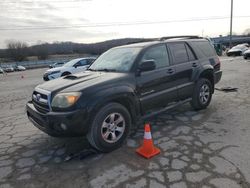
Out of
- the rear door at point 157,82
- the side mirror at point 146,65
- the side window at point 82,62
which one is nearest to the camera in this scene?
the side mirror at point 146,65

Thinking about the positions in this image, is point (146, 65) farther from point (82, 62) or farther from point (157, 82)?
point (82, 62)

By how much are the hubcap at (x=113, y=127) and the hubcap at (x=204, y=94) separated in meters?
2.56

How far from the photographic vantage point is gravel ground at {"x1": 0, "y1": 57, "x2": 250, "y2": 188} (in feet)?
9.78

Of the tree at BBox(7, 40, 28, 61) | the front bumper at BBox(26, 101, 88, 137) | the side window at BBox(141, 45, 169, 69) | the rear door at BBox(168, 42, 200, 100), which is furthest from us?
the tree at BBox(7, 40, 28, 61)

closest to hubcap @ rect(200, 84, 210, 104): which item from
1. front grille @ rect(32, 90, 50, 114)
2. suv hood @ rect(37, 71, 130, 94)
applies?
suv hood @ rect(37, 71, 130, 94)

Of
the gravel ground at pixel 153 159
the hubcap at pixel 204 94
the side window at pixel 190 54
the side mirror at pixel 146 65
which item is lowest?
the gravel ground at pixel 153 159

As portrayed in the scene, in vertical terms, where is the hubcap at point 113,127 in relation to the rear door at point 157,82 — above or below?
below

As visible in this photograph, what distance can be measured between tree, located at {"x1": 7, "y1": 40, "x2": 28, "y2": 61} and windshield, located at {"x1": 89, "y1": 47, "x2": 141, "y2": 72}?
79.9 metres

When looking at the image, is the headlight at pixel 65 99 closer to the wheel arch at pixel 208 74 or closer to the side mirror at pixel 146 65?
the side mirror at pixel 146 65

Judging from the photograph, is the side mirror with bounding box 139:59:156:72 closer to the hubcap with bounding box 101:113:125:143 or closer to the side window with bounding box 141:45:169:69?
the side window with bounding box 141:45:169:69

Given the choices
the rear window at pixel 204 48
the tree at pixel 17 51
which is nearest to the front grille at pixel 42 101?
the rear window at pixel 204 48

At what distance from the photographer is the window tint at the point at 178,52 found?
4.97 m

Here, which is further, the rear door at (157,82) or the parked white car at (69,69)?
the parked white car at (69,69)

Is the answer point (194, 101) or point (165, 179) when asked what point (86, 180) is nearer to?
point (165, 179)
